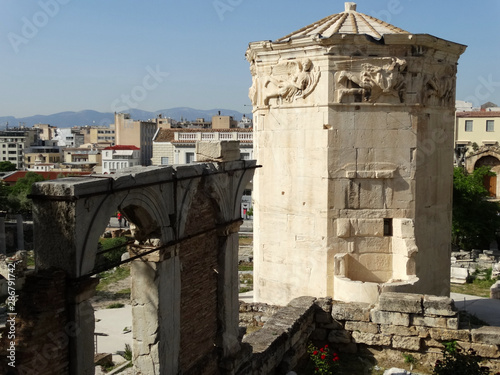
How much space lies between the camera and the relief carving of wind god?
463 inches

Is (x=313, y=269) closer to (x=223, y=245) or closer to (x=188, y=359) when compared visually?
(x=223, y=245)

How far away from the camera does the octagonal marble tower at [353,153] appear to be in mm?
11586

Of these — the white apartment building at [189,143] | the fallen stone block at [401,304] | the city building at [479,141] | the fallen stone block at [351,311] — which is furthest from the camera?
the city building at [479,141]

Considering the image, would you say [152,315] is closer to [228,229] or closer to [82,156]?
[228,229]

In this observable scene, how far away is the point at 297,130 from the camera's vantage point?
12125mm

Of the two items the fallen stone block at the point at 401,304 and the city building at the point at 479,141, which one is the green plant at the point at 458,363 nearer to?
the fallen stone block at the point at 401,304

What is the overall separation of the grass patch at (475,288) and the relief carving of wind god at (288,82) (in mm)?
9721

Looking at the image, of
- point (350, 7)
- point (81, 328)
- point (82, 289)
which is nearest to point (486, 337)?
point (81, 328)

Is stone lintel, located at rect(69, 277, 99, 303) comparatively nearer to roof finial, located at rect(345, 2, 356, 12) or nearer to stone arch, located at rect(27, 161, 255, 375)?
stone arch, located at rect(27, 161, 255, 375)

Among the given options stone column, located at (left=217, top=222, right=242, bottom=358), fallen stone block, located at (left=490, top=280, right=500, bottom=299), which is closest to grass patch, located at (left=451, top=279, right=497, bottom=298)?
fallen stone block, located at (left=490, top=280, right=500, bottom=299)

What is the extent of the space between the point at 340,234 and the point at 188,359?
5206 mm

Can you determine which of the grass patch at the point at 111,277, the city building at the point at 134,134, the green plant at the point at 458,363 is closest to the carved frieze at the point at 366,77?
the green plant at the point at 458,363

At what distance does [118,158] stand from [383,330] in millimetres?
51037

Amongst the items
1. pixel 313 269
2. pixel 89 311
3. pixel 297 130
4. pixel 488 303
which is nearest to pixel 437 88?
pixel 297 130
